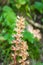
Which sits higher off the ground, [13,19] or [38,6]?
[38,6]

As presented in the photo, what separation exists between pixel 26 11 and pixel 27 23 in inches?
9.9

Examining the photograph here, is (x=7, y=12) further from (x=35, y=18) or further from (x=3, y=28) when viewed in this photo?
(x=35, y=18)

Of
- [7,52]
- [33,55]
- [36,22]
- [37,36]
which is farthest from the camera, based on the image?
[36,22]

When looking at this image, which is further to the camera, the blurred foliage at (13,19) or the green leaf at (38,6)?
the green leaf at (38,6)

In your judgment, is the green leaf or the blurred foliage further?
the green leaf

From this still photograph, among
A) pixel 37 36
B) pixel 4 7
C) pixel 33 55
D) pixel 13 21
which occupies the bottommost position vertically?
pixel 33 55

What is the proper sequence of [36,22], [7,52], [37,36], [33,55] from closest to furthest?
1. [7,52]
2. [33,55]
3. [37,36]
4. [36,22]

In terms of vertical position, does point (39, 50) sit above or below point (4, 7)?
below

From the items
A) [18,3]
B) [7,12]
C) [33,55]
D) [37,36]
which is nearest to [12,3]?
[18,3]

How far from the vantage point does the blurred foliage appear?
3.18 metres

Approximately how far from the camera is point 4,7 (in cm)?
364

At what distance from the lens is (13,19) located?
3395 millimetres

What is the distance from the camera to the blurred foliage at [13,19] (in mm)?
3180

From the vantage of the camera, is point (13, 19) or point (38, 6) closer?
point (13, 19)
